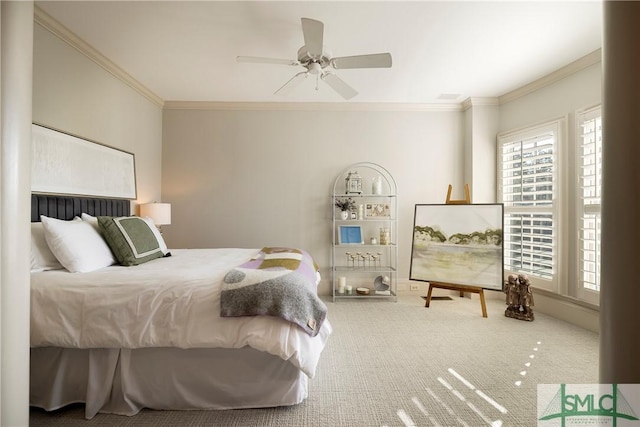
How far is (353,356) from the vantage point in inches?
93.8

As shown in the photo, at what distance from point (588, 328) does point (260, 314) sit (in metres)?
3.26

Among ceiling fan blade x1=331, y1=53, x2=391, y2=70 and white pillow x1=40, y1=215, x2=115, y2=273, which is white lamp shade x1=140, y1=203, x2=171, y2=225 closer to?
white pillow x1=40, y1=215, x2=115, y2=273

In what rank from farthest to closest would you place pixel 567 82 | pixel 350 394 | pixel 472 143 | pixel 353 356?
1. pixel 472 143
2. pixel 567 82
3. pixel 353 356
4. pixel 350 394

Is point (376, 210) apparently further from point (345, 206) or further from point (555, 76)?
point (555, 76)

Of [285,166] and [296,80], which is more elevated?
[296,80]

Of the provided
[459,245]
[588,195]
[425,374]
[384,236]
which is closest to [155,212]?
[384,236]

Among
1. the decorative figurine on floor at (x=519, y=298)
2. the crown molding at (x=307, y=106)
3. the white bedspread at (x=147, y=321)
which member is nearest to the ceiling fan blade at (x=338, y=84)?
the crown molding at (x=307, y=106)

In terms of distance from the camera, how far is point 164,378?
1.74m

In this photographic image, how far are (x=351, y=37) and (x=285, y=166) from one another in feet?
6.53

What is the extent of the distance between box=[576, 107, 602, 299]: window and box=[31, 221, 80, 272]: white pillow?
4397 mm

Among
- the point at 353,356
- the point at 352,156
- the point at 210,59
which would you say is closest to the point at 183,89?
the point at 210,59

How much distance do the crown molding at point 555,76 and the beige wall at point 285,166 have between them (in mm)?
676

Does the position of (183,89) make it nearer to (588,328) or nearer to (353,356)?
(353,356)

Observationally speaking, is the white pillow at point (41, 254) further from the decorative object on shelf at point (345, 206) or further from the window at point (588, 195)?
the window at point (588, 195)
